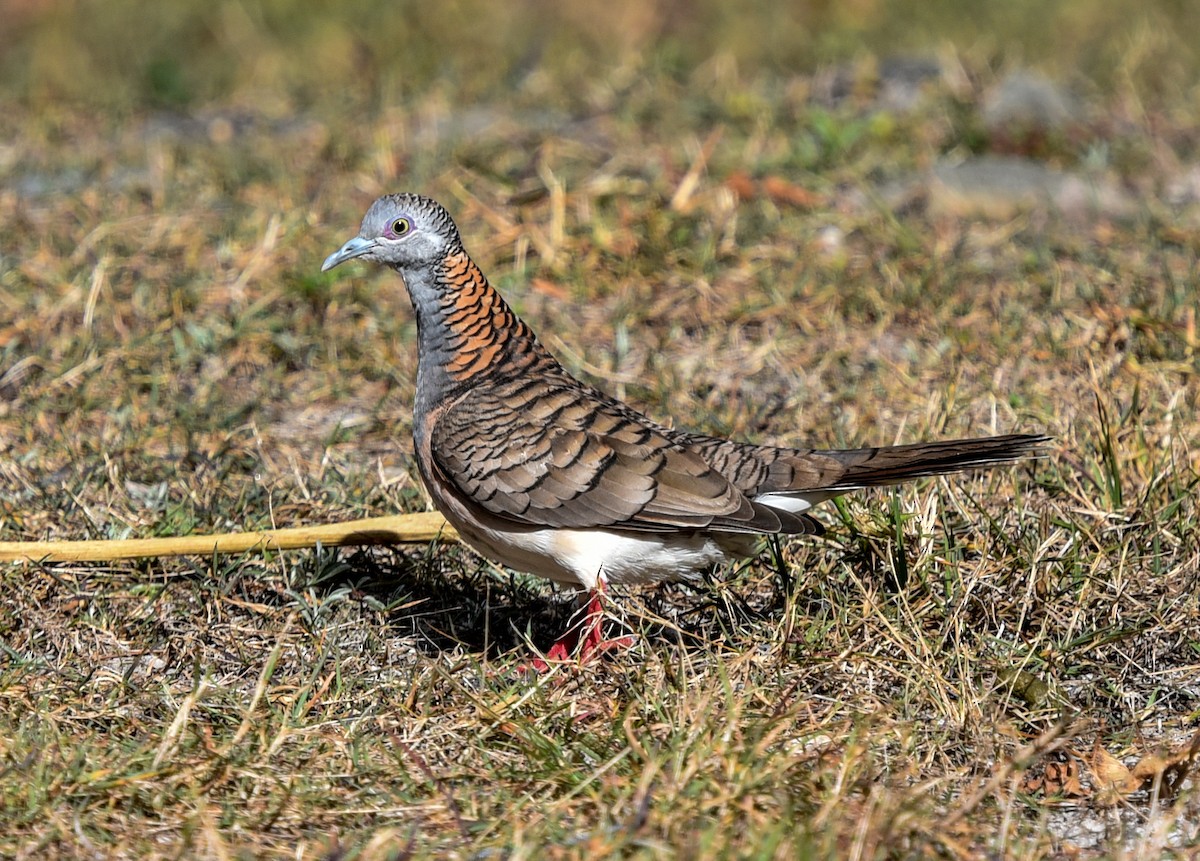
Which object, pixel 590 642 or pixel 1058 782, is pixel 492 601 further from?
pixel 1058 782

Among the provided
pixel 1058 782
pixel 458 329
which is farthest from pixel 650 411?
pixel 1058 782

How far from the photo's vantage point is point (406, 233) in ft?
13.8

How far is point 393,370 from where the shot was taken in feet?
18.4

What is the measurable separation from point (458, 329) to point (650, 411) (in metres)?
1.38

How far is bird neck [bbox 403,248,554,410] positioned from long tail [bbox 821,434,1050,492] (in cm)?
100

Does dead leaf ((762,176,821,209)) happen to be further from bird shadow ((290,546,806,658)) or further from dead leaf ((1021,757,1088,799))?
dead leaf ((1021,757,1088,799))

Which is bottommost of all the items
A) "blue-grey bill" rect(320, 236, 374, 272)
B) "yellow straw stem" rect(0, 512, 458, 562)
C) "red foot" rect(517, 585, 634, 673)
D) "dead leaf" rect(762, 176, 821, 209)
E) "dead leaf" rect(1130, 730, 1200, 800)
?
"dead leaf" rect(1130, 730, 1200, 800)

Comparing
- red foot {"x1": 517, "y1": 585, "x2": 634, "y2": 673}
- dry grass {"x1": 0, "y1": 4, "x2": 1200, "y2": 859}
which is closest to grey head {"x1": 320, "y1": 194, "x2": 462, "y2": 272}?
dry grass {"x1": 0, "y1": 4, "x2": 1200, "y2": 859}

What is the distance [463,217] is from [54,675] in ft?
10.8

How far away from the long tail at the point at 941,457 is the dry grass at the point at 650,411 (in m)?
0.30

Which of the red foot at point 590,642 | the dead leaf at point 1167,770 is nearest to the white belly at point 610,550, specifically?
the red foot at point 590,642

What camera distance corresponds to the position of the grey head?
4.16 metres

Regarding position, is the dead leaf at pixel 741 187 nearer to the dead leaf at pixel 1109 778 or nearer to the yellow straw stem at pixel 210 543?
the yellow straw stem at pixel 210 543

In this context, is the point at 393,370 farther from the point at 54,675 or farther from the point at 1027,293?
the point at 1027,293
